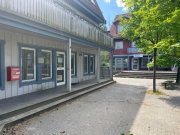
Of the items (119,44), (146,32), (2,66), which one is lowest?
(2,66)

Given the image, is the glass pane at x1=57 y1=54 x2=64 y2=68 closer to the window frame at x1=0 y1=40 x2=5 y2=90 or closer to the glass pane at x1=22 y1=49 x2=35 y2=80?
the glass pane at x1=22 y1=49 x2=35 y2=80

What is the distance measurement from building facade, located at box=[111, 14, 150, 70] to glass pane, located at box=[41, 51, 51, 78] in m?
23.8

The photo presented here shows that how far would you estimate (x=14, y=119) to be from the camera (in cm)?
584

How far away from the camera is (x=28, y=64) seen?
957 cm

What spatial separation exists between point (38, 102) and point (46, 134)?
244 centimetres

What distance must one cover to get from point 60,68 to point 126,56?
23.8 meters

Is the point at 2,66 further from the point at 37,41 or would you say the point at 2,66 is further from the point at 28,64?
the point at 37,41

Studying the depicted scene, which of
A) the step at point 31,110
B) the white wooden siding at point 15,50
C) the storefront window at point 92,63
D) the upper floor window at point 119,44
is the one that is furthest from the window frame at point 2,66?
the upper floor window at point 119,44

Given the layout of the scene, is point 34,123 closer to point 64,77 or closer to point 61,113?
point 61,113

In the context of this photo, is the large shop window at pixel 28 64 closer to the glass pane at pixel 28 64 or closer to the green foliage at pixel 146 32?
the glass pane at pixel 28 64

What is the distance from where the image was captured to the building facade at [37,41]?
651cm

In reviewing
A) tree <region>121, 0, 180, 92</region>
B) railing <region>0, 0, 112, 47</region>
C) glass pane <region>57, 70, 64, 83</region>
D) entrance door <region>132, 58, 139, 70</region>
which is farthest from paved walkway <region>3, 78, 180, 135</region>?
entrance door <region>132, 58, 139, 70</region>

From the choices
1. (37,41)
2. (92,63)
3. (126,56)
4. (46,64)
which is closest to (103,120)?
(37,41)

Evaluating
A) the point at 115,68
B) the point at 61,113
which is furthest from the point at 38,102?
the point at 115,68
